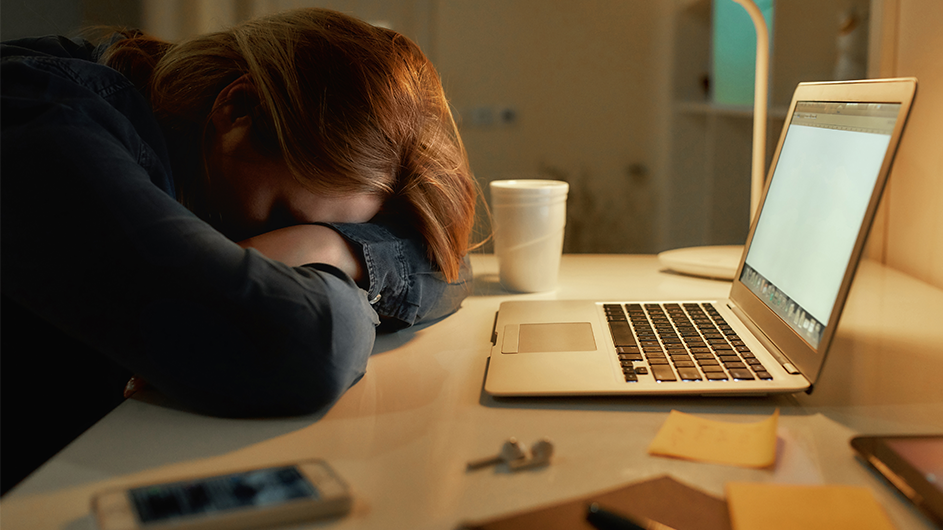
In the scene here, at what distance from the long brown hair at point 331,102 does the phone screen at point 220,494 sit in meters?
0.39

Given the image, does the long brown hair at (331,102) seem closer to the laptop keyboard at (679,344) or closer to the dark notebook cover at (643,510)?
the laptop keyboard at (679,344)

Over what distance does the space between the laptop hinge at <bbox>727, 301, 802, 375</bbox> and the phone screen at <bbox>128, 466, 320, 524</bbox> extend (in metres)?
0.40

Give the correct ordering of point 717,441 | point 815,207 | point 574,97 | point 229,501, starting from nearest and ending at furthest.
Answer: point 229,501
point 717,441
point 815,207
point 574,97

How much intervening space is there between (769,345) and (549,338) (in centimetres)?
21

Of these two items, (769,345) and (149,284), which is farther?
(769,345)

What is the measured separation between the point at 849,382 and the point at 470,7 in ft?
8.13

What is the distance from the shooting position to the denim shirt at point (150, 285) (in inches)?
19.5

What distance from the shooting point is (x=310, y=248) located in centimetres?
67

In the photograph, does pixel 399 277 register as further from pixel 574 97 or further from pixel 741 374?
pixel 574 97

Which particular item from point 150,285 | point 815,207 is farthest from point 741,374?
point 150,285

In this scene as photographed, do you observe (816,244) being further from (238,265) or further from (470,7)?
(470,7)

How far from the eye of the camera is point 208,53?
760 mm

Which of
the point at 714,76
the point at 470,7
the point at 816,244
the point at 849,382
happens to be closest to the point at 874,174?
the point at 816,244

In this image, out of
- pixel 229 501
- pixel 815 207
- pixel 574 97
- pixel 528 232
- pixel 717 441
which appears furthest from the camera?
pixel 574 97
